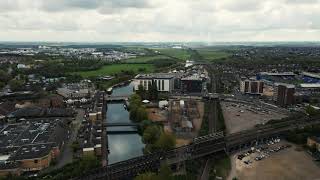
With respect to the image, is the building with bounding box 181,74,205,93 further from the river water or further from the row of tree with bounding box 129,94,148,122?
the row of tree with bounding box 129,94,148,122

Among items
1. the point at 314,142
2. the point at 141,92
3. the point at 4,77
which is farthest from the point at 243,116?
the point at 4,77

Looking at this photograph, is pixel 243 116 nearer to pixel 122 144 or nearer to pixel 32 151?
pixel 122 144

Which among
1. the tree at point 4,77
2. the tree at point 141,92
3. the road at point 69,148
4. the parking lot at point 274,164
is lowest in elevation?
the parking lot at point 274,164

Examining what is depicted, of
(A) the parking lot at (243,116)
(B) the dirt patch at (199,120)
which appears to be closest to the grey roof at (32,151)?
(B) the dirt patch at (199,120)

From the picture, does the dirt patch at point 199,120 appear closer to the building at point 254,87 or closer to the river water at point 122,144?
the river water at point 122,144

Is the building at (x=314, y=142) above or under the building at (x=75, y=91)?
above

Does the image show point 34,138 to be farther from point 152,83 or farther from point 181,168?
point 152,83

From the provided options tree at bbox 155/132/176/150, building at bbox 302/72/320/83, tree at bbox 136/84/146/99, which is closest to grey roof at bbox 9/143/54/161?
tree at bbox 155/132/176/150
